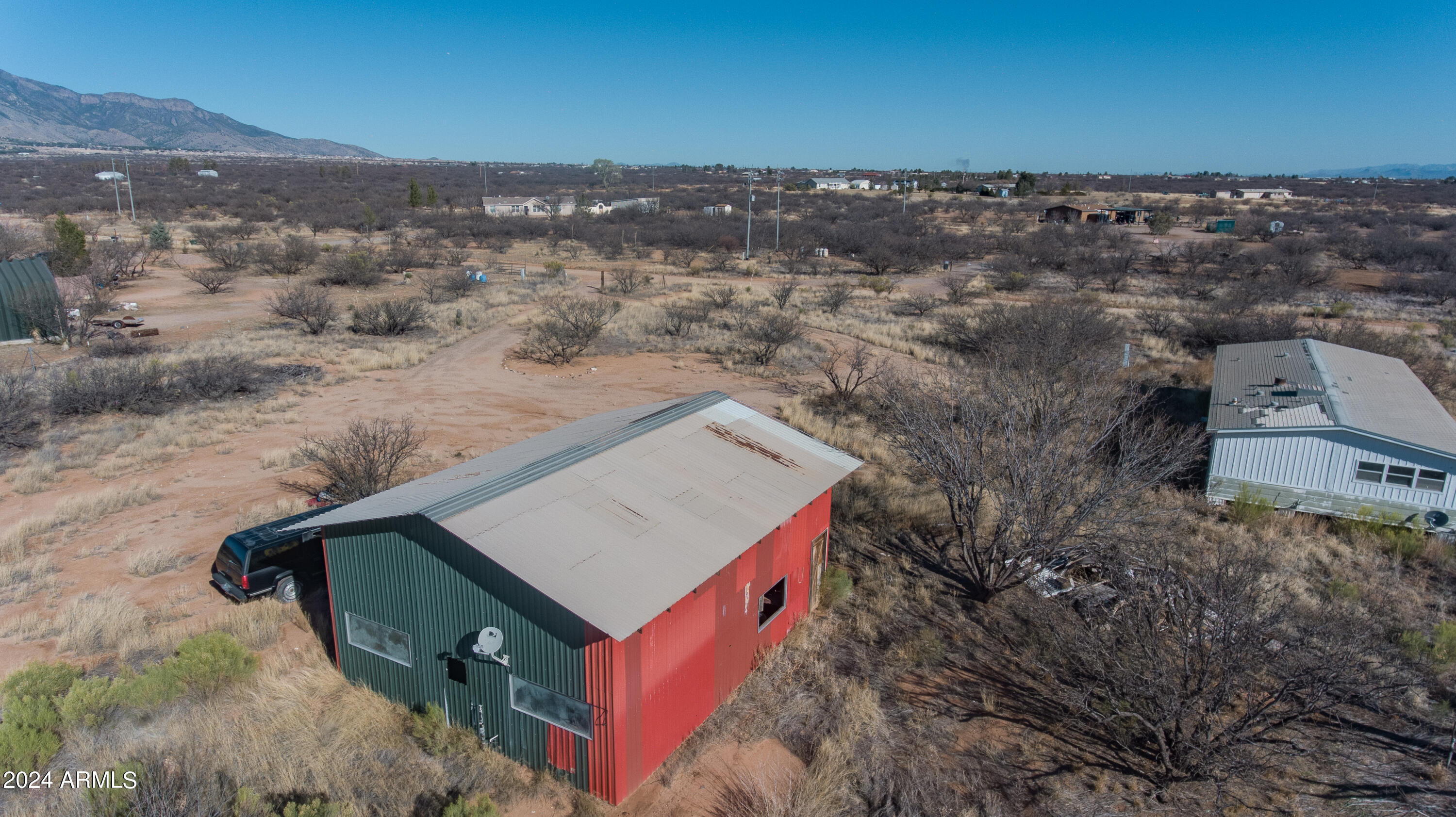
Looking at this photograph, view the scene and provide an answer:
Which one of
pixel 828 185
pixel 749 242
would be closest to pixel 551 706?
pixel 749 242

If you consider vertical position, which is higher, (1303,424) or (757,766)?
(1303,424)

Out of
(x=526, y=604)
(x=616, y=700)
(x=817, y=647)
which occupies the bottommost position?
(x=817, y=647)

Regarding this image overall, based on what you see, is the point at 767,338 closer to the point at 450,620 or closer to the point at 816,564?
the point at 816,564

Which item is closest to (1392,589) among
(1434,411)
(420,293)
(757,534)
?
(1434,411)

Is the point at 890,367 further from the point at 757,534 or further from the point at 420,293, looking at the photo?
the point at 420,293

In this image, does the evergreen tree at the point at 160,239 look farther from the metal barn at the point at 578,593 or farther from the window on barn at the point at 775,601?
the window on barn at the point at 775,601
